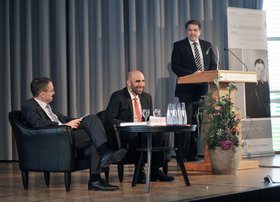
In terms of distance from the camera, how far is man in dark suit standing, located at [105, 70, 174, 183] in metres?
4.90

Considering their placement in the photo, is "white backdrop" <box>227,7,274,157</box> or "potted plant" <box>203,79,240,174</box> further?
"white backdrop" <box>227,7,274,157</box>

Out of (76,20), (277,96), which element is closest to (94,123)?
(76,20)

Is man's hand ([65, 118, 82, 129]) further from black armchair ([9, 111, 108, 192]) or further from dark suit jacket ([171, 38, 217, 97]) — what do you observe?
dark suit jacket ([171, 38, 217, 97])

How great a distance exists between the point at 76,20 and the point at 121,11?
2.04 ft

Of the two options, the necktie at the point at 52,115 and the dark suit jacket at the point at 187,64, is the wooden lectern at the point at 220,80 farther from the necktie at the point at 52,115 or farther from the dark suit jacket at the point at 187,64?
the necktie at the point at 52,115

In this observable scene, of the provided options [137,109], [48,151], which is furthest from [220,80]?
[48,151]

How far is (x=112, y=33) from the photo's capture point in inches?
299

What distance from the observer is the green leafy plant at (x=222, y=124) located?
5.41 meters

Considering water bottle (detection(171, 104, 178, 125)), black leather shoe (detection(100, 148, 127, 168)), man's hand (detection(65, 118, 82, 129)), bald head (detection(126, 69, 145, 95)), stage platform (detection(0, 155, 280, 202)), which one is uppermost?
bald head (detection(126, 69, 145, 95))

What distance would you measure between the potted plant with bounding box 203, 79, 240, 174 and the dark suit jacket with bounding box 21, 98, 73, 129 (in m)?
1.62

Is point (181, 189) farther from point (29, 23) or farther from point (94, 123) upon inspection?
point (29, 23)

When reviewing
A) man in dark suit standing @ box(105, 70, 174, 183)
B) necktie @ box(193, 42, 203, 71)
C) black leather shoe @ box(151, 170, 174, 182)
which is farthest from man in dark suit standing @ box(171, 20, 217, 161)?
black leather shoe @ box(151, 170, 174, 182)

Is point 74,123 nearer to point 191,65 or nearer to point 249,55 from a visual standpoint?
point 191,65

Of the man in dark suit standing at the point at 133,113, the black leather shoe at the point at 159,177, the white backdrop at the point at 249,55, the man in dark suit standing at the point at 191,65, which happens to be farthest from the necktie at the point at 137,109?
the white backdrop at the point at 249,55
